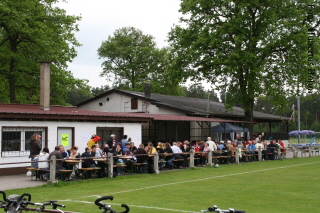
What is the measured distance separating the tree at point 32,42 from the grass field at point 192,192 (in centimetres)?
1734

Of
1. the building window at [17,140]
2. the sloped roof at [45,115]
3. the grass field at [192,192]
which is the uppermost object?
the sloped roof at [45,115]

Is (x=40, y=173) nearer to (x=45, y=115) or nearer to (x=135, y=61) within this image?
(x=45, y=115)

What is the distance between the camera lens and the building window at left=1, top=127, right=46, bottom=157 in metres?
19.5

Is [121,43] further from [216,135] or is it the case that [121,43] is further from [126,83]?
[216,135]

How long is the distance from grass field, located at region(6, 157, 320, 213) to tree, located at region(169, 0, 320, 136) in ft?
56.8

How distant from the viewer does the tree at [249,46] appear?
114 ft

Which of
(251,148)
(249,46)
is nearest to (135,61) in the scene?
(249,46)

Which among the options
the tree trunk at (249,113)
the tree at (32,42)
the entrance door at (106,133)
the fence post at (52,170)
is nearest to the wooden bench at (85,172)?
the fence post at (52,170)

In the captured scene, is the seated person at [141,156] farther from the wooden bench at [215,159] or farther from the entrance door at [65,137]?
the wooden bench at [215,159]

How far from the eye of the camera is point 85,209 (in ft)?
35.3

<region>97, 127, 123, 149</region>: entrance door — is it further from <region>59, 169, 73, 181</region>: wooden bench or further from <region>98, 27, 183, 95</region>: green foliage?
<region>98, 27, 183, 95</region>: green foliage

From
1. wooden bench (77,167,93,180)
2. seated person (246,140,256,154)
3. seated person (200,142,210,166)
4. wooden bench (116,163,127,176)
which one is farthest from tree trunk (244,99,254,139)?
wooden bench (77,167,93,180)

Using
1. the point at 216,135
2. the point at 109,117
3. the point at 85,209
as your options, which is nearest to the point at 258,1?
the point at 216,135

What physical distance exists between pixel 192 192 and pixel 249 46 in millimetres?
23785
